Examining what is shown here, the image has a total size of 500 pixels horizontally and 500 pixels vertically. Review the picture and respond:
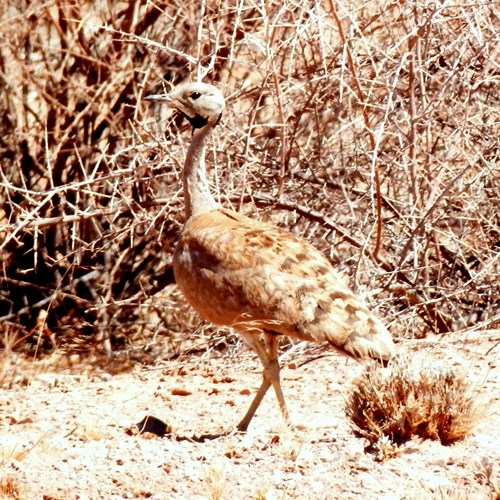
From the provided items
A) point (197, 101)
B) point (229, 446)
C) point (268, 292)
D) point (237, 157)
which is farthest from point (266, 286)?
point (237, 157)

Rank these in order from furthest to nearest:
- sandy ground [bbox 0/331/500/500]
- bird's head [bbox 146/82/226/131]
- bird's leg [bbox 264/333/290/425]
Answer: bird's head [bbox 146/82/226/131]
bird's leg [bbox 264/333/290/425]
sandy ground [bbox 0/331/500/500]

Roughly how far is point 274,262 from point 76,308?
3.63 metres

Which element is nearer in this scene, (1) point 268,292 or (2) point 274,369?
(1) point 268,292

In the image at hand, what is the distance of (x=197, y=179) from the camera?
6.84 meters

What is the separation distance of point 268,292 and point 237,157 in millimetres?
2320

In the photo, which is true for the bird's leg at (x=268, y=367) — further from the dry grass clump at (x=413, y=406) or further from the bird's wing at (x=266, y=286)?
the dry grass clump at (x=413, y=406)

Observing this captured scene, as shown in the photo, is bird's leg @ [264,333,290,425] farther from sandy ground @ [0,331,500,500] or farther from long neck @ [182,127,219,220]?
long neck @ [182,127,219,220]

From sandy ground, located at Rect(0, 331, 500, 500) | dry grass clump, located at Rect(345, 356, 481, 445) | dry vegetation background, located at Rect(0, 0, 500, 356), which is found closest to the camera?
sandy ground, located at Rect(0, 331, 500, 500)

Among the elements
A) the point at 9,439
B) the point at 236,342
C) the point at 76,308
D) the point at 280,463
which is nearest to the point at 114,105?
the point at 76,308

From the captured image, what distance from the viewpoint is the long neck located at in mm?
6809

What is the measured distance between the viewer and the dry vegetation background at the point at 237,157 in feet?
25.3

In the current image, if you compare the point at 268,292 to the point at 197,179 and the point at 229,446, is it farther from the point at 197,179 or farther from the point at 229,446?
the point at 197,179

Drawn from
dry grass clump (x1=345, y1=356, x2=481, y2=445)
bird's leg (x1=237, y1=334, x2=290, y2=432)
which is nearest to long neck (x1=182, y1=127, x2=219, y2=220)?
bird's leg (x1=237, y1=334, x2=290, y2=432)

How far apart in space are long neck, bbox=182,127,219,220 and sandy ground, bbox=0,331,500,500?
1.20 meters
